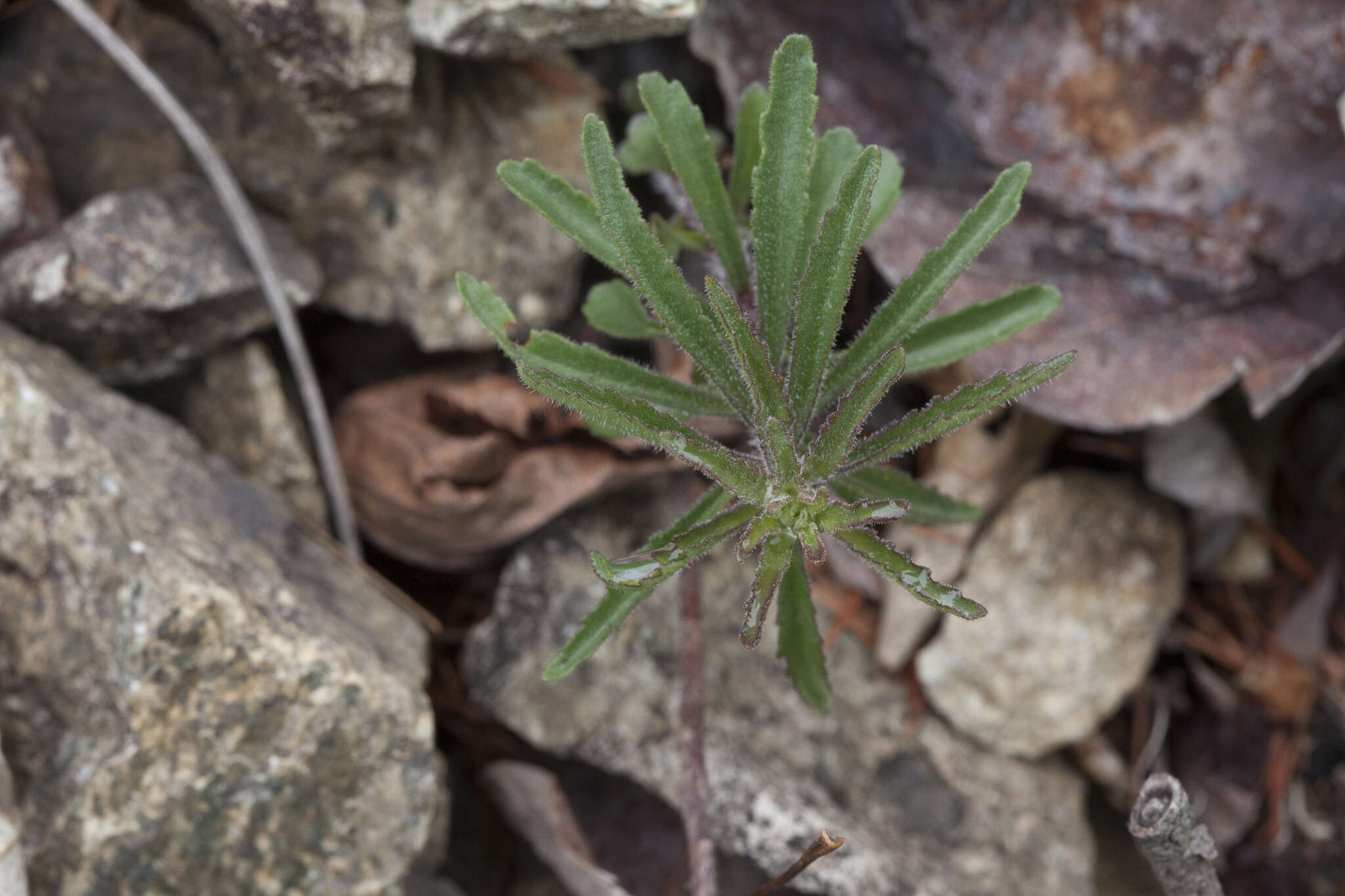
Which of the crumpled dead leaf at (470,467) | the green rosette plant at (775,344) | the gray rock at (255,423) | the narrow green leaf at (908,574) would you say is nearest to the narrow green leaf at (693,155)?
the green rosette plant at (775,344)

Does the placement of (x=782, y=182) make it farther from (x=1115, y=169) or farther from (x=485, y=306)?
(x=1115, y=169)

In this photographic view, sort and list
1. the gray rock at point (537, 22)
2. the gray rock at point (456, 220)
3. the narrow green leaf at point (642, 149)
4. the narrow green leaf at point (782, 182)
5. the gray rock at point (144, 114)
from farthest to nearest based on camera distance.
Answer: the gray rock at point (456, 220)
the gray rock at point (144, 114)
the gray rock at point (537, 22)
the narrow green leaf at point (642, 149)
the narrow green leaf at point (782, 182)

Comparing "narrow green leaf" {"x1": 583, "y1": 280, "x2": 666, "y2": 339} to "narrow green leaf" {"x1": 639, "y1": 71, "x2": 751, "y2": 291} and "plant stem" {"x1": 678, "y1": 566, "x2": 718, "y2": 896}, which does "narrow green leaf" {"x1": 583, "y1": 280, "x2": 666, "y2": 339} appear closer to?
"narrow green leaf" {"x1": 639, "y1": 71, "x2": 751, "y2": 291}

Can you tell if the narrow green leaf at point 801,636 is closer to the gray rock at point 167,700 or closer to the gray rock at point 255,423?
the gray rock at point 167,700

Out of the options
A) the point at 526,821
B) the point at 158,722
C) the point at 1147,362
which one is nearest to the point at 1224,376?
the point at 1147,362

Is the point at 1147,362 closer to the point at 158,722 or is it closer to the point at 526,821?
the point at 526,821

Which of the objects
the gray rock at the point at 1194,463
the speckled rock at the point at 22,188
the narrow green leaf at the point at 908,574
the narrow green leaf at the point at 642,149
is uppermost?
the narrow green leaf at the point at 642,149

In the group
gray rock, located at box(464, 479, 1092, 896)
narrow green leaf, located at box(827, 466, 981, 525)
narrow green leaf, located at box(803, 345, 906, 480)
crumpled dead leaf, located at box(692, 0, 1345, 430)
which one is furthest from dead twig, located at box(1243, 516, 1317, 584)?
narrow green leaf, located at box(803, 345, 906, 480)

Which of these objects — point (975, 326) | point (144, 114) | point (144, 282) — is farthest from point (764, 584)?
point (144, 114)
